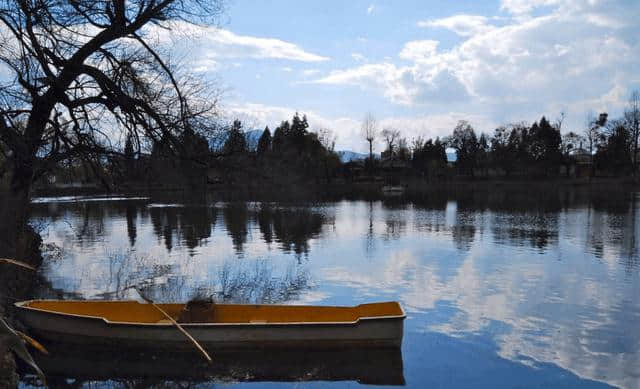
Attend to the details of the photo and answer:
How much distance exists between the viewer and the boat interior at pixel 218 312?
418 inches

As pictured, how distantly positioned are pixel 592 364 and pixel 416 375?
338cm

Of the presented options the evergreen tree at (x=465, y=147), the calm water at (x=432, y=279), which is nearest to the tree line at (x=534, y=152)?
the evergreen tree at (x=465, y=147)

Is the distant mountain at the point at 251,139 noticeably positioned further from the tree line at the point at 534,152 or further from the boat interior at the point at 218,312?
the tree line at the point at 534,152

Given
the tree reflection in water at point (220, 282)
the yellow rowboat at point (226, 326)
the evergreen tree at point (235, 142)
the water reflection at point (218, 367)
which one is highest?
the evergreen tree at point (235, 142)

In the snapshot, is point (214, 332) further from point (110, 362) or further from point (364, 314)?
point (364, 314)

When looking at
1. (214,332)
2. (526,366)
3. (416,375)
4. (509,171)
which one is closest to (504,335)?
(526,366)

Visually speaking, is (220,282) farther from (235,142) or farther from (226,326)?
(226,326)

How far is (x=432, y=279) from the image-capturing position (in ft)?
55.9

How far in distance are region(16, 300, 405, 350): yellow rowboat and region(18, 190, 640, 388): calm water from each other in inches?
16.5

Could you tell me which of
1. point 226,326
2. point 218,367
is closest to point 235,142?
point 226,326

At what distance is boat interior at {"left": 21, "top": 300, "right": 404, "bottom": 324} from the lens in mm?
10609

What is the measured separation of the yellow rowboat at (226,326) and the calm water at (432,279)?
42 centimetres

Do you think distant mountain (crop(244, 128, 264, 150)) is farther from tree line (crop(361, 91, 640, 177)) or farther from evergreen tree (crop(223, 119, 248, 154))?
tree line (crop(361, 91, 640, 177))

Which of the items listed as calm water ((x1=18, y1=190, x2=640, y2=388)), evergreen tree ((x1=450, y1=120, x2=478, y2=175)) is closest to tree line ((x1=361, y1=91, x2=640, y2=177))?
evergreen tree ((x1=450, y1=120, x2=478, y2=175))
